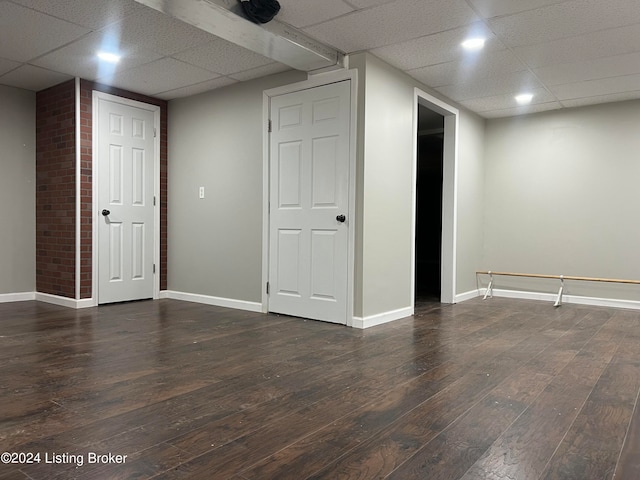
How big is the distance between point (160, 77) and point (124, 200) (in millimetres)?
1396

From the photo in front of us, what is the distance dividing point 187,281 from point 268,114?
2.12 m

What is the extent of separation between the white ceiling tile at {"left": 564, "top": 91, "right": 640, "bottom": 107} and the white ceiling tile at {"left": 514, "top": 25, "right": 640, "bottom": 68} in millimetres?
1358

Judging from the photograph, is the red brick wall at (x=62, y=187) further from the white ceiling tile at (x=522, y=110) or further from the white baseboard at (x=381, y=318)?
the white ceiling tile at (x=522, y=110)

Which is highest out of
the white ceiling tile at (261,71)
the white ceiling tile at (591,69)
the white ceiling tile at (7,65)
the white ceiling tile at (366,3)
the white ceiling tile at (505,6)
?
the white ceiling tile at (7,65)

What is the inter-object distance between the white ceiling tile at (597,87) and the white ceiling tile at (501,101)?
0.12 m

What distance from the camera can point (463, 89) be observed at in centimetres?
486

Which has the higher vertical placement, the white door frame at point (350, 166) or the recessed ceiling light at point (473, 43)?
the recessed ceiling light at point (473, 43)

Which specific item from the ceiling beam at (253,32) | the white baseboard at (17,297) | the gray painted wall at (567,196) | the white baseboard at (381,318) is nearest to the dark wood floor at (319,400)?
the white baseboard at (381,318)

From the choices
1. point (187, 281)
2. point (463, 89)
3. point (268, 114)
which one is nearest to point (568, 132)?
point (463, 89)

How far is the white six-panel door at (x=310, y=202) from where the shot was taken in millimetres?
4051

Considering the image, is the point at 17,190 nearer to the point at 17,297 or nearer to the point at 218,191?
the point at 17,297

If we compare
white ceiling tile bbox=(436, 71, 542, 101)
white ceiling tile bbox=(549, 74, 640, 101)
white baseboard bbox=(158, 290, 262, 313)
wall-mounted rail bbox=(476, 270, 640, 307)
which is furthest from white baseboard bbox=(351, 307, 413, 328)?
white ceiling tile bbox=(549, 74, 640, 101)

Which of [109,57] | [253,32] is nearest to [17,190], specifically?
[109,57]

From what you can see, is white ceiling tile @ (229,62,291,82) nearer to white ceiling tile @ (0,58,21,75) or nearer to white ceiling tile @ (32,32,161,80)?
white ceiling tile @ (32,32,161,80)
